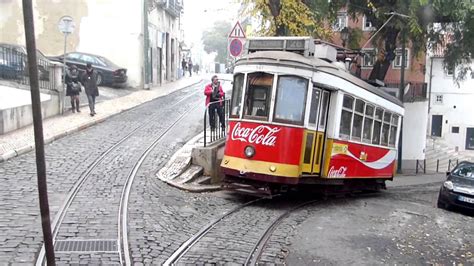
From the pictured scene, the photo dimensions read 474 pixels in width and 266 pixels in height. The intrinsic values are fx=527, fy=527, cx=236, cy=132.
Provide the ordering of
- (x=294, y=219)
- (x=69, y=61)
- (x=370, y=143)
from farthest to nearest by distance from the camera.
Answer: (x=69, y=61) < (x=370, y=143) < (x=294, y=219)

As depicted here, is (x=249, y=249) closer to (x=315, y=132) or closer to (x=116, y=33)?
(x=315, y=132)

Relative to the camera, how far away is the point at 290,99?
35.1 feet

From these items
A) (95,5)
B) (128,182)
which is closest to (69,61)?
(95,5)

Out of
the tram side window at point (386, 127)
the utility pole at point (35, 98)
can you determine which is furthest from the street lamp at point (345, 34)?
the utility pole at point (35, 98)

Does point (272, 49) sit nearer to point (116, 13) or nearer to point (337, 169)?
point (337, 169)

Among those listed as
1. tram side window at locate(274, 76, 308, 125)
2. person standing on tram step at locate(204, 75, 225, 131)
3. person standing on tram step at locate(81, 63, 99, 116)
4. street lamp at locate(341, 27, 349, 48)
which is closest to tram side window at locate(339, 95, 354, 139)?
tram side window at locate(274, 76, 308, 125)

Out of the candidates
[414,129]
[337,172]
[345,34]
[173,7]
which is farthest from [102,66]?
[337,172]

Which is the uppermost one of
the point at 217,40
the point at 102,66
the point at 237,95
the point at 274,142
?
the point at 217,40

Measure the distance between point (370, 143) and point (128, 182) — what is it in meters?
6.14

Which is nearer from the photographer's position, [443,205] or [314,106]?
[314,106]

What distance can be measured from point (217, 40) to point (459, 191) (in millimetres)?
75151

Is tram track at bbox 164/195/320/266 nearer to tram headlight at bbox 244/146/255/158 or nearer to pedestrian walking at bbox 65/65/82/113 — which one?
tram headlight at bbox 244/146/255/158

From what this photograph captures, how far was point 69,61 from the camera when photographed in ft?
88.4

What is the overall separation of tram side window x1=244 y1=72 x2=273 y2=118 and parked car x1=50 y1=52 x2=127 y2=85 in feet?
58.5
